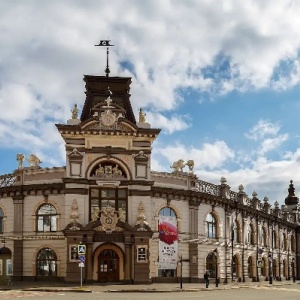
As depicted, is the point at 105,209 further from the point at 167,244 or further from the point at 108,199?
the point at 167,244

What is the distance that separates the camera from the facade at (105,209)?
5306cm

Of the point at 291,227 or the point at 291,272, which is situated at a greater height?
the point at 291,227

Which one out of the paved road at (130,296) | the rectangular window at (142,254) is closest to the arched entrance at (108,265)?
the rectangular window at (142,254)

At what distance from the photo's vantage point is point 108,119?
180ft

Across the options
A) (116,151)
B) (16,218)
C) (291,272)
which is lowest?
(291,272)

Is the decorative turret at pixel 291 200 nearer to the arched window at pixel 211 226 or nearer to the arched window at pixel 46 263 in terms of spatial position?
the arched window at pixel 211 226

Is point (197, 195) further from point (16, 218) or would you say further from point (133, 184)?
point (16, 218)

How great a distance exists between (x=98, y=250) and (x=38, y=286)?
669cm

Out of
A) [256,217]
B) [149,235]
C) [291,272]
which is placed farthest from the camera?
[291,272]

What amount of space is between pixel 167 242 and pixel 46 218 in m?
11.2

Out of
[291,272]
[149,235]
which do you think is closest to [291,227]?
[291,272]

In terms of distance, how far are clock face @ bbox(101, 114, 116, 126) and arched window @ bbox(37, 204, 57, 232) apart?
8939 millimetres

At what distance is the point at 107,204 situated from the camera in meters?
54.4

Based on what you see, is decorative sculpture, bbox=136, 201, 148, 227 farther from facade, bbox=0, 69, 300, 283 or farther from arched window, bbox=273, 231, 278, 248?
arched window, bbox=273, 231, 278, 248
